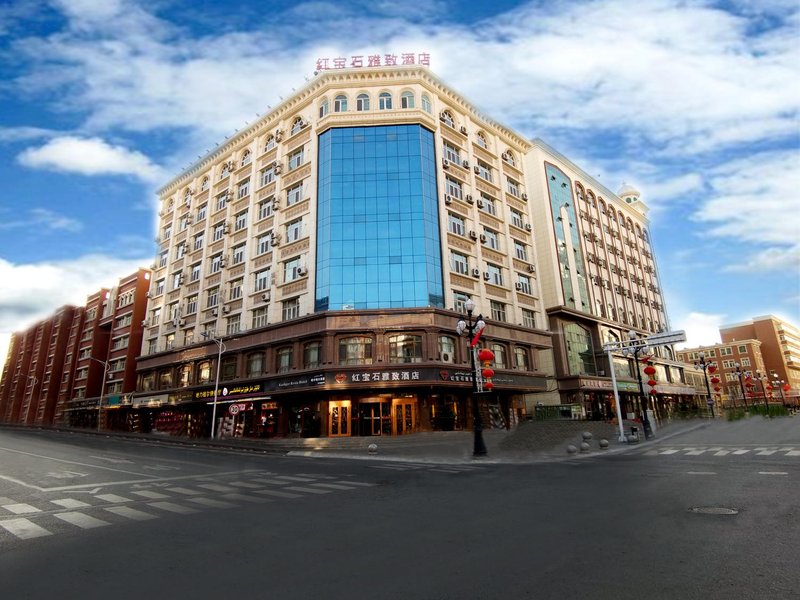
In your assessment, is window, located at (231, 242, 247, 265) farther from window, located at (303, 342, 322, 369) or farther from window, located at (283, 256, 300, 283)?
window, located at (303, 342, 322, 369)

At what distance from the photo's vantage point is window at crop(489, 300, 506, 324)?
127 feet

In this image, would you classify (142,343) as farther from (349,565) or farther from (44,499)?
(349,565)

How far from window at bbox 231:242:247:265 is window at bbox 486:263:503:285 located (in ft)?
72.4

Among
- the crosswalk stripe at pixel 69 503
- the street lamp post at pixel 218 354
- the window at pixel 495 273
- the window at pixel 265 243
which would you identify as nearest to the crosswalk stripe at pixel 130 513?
the crosswalk stripe at pixel 69 503

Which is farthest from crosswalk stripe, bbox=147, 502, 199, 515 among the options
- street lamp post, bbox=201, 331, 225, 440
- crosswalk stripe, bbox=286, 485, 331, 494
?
street lamp post, bbox=201, 331, 225, 440

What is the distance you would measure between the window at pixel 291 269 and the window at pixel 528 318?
802 inches

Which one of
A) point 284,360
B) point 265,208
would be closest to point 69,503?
point 284,360

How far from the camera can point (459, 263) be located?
37.2 meters

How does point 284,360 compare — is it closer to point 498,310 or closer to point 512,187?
point 498,310

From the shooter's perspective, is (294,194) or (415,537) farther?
(294,194)

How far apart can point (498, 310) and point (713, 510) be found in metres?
31.5

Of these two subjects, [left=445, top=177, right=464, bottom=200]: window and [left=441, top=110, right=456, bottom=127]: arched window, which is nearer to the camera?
[left=445, top=177, right=464, bottom=200]: window

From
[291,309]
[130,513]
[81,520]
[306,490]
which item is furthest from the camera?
[291,309]

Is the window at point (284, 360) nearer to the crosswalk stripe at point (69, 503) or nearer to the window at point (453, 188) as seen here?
the window at point (453, 188)
